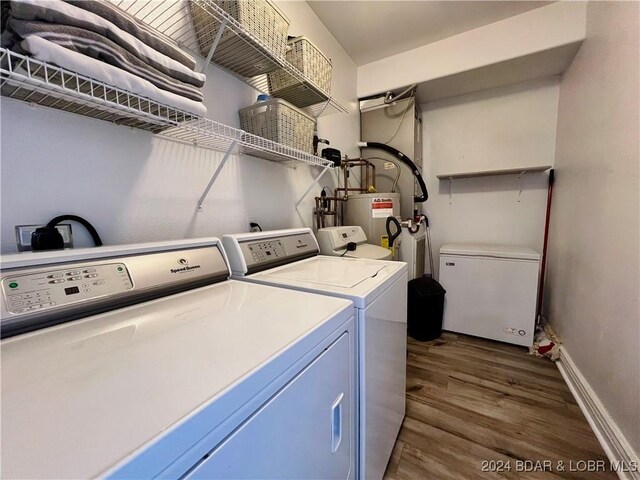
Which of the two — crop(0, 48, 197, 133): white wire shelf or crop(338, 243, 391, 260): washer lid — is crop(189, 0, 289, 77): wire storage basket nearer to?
crop(0, 48, 197, 133): white wire shelf

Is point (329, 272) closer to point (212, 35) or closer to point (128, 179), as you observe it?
point (128, 179)

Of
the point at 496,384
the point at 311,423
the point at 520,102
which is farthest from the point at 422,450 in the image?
the point at 520,102

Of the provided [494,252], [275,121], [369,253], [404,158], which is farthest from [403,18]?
[494,252]

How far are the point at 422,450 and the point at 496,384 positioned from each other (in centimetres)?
84

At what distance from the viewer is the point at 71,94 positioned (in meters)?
0.63

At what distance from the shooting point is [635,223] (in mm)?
1185

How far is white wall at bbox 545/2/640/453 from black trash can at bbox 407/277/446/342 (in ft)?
2.94

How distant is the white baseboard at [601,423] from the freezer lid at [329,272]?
1.33 m

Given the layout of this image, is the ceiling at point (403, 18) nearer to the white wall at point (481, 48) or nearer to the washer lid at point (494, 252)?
the white wall at point (481, 48)

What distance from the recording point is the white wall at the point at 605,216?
120cm

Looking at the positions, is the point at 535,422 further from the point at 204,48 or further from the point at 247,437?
the point at 204,48

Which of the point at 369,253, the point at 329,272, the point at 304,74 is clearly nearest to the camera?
the point at 329,272

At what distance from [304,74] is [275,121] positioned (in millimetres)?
345

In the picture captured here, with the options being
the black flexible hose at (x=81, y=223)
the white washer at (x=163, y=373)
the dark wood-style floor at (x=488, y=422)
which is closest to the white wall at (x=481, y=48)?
the dark wood-style floor at (x=488, y=422)
